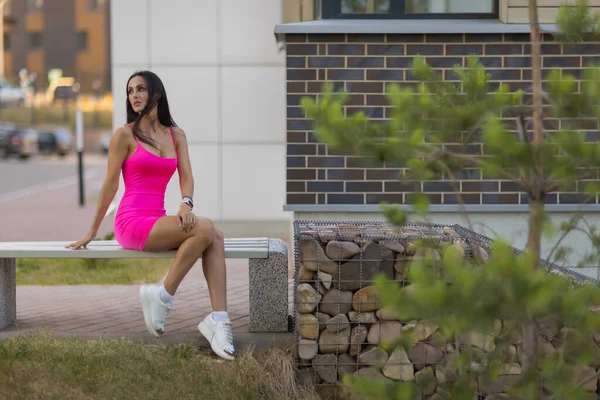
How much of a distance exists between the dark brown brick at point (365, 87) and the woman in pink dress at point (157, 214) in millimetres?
1719

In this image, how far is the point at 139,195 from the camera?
5.47 metres

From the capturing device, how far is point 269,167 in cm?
1193

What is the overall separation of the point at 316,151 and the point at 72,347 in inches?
98.5

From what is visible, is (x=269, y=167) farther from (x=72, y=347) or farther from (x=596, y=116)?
(x=596, y=116)

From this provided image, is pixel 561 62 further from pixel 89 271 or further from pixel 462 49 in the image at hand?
pixel 89 271

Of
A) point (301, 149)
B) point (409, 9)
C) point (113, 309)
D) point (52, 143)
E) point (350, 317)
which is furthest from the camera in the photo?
point (52, 143)

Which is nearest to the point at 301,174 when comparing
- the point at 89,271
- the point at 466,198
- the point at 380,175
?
the point at 380,175

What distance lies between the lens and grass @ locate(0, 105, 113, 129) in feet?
173

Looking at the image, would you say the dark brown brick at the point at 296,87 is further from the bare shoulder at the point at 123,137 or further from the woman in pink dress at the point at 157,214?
the bare shoulder at the point at 123,137

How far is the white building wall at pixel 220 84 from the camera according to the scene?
38.5ft

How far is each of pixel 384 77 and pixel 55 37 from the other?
65190mm

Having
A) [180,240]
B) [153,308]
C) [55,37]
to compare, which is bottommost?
[153,308]

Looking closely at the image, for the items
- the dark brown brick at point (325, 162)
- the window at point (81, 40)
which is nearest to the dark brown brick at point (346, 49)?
the dark brown brick at point (325, 162)

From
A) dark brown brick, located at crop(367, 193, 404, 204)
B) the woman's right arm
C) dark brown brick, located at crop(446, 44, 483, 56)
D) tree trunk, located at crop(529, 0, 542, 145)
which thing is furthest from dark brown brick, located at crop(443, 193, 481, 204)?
tree trunk, located at crop(529, 0, 542, 145)
